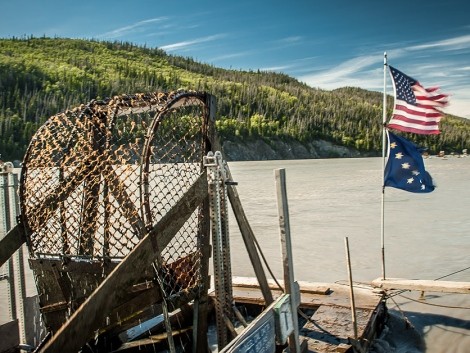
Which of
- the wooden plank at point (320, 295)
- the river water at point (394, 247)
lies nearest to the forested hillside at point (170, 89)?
the river water at point (394, 247)

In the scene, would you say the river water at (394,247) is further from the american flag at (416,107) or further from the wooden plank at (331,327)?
the american flag at (416,107)

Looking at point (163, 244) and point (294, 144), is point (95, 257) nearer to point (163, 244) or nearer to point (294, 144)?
point (163, 244)

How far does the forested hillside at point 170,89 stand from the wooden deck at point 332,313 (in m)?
81.1

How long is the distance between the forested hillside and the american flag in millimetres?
81007

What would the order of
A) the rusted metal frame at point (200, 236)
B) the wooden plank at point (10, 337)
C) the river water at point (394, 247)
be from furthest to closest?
the river water at point (394, 247) < the wooden plank at point (10, 337) < the rusted metal frame at point (200, 236)

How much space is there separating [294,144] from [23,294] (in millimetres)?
122502

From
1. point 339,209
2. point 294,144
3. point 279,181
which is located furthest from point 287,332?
point 294,144

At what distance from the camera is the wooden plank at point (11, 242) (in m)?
4.84

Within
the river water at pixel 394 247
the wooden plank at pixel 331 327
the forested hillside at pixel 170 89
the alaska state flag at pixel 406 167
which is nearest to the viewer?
the wooden plank at pixel 331 327

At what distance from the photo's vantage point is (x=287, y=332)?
14.5 feet

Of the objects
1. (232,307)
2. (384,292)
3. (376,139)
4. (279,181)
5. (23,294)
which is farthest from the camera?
(376,139)

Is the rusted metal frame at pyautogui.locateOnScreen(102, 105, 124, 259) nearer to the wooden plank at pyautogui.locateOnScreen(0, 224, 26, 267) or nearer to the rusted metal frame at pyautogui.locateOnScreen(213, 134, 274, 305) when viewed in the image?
the wooden plank at pyautogui.locateOnScreen(0, 224, 26, 267)

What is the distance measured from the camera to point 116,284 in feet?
12.1

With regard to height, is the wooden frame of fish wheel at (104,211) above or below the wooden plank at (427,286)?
above
